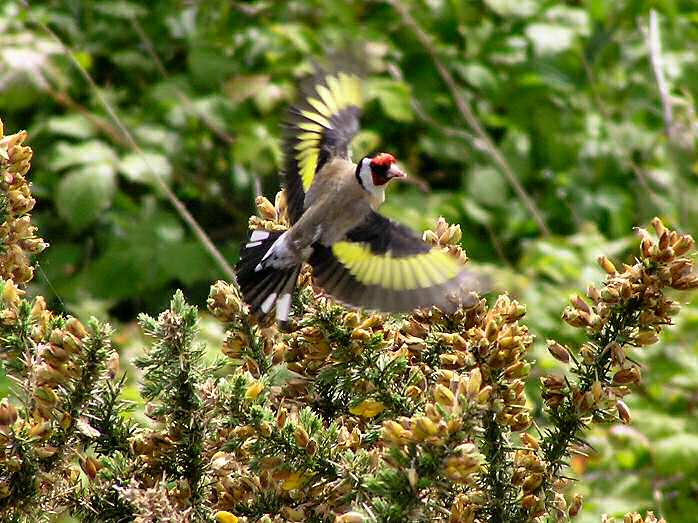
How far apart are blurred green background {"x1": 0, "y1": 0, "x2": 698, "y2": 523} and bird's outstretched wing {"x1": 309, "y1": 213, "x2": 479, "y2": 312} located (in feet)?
5.46

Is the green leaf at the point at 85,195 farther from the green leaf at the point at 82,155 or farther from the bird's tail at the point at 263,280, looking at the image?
the bird's tail at the point at 263,280

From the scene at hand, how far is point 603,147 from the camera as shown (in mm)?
4234

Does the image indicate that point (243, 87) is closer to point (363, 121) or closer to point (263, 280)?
point (363, 121)

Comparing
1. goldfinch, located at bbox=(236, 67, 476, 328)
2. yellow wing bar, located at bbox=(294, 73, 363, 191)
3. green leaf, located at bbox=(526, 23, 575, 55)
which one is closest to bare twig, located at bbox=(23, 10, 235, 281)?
goldfinch, located at bbox=(236, 67, 476, 328)

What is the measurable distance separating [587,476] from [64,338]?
2282 mm

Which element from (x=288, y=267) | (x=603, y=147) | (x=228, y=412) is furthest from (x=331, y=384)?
(x=603, y=147)

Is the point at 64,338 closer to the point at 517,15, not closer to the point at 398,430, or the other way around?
the point at 398,430

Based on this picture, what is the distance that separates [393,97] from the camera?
3920mm

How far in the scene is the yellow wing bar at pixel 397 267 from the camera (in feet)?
4.34

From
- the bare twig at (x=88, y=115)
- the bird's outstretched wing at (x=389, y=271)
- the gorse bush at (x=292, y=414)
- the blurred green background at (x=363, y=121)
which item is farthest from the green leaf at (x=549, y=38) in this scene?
the gorse bush at (x=292, y=414)

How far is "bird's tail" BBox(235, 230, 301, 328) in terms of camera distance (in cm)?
133

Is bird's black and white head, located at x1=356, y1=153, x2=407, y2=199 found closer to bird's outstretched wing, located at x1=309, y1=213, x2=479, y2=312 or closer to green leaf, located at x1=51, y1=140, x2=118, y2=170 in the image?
bird's outstretched wing, located at x1=309, y1=213, x2=479, y2=312

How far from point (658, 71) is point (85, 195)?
200 centimetres

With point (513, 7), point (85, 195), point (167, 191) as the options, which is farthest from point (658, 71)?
point (167, 191)
